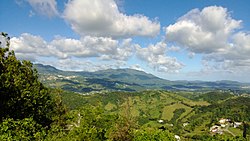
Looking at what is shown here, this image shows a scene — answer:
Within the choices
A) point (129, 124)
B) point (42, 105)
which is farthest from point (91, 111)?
point (42, 105)

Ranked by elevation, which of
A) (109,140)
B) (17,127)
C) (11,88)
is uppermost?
(11,88)

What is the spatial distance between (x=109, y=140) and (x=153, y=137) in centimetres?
1869

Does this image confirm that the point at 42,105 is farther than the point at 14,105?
Yes

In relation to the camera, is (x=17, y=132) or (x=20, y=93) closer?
(x=17, y=132)

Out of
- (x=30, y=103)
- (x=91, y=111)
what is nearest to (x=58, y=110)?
(x=30, y=103)

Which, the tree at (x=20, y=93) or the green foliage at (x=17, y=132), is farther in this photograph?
the tree at (x=20, y=93)

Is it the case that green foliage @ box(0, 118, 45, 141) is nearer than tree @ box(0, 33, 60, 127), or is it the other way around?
green foliage @ box(0, 118, 45, 141)

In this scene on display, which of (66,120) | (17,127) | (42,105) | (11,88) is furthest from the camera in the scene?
(66,120)

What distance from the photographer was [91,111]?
188 feet

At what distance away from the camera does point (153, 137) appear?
7094 cm

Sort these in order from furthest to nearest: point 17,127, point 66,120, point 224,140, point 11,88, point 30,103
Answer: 1. point 224,140
2. point 66,120
3. point 30,103
4. point 11,88
5. point 17,127

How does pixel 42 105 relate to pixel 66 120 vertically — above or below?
above

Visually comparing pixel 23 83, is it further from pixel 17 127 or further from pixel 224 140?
pixel 224 140

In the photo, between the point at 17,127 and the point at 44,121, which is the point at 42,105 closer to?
the point at 44,121
